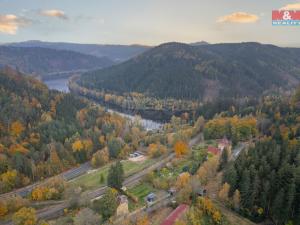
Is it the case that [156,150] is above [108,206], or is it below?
below

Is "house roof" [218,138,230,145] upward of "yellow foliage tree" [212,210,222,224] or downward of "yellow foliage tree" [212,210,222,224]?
upward

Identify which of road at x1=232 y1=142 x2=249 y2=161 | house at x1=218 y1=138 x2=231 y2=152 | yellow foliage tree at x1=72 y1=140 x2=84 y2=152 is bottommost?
road at x1=232 y1=142 x2=249 y2=161

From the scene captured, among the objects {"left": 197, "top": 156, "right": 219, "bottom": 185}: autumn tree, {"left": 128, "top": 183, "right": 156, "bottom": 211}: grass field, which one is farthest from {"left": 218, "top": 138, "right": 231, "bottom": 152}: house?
{"left": 128, "top": 183, "right": 156, "bottom": 211}: grass field

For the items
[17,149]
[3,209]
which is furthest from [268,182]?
[17,149]

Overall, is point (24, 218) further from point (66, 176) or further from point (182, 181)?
point (182, 181)

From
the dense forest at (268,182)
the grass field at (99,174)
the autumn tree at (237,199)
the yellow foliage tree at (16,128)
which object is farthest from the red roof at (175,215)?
the yellow foliage tree at (16,128)

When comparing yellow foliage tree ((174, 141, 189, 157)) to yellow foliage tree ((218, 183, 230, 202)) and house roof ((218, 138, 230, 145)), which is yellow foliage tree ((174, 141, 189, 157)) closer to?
house roof ((218, 138, 230, 145))

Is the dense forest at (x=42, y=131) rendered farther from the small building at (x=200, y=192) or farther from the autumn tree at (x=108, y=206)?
the small building at (x=200, y=192)
